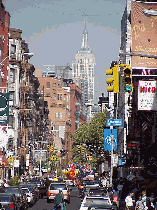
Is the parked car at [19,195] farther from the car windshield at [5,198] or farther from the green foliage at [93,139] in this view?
the green foliage at [93,139]

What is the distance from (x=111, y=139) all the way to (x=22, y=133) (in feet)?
155

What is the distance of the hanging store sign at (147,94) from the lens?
42594 millimetres

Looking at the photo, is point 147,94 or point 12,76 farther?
point 12,76

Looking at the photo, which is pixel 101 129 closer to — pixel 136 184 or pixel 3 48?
pixel 3 48

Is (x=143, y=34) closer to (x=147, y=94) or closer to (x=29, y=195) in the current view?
(x=29, y=195)

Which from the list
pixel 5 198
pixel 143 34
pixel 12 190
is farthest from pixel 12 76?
pixel 5 198

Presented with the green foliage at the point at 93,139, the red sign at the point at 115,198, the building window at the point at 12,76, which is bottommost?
the green foliage at the point at 93,139

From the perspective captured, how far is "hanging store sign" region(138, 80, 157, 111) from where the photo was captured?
42594mm

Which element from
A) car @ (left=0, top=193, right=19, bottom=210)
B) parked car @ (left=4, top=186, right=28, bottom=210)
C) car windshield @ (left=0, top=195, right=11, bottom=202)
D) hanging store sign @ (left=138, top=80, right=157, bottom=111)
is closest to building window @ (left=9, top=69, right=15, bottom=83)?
parked car @ (left=4, top=186, right=28, bottom=210)

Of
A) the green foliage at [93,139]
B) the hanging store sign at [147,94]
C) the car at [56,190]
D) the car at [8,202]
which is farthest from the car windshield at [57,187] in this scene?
the green foliage at [93,139]

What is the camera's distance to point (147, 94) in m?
42.8

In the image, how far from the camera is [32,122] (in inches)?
5896

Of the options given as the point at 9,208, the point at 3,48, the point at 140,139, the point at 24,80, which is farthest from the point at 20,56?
the point at 9,208

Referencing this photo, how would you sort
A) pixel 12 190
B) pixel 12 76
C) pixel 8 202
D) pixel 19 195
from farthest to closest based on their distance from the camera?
pixel 12 76, pixel 12 190, pixel 19 195, pixel 8 202
